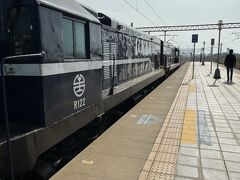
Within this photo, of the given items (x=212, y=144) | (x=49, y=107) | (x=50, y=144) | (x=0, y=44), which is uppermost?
(x=0, y=44)

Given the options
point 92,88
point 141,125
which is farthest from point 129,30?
point 92,88

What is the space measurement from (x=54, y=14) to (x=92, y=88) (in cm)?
174

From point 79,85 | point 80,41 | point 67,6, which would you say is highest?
point 67,6

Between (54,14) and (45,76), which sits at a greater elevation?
(54,14)

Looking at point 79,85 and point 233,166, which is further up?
point 79,85

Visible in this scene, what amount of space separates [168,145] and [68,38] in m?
3.00

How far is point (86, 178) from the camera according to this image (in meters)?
3.97

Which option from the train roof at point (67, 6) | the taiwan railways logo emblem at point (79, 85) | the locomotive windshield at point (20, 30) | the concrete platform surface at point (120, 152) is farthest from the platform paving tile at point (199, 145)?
the train roof at point (67, 6)

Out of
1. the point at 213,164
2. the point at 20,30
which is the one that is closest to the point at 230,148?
the point at 213,164

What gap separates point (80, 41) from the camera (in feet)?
15.0

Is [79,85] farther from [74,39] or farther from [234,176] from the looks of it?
[234,176]

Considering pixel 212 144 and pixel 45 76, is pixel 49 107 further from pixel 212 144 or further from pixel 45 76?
pixel 212 144

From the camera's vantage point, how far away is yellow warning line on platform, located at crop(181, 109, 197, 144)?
5898mm

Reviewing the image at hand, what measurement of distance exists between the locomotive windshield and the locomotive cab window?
710 millimetres
